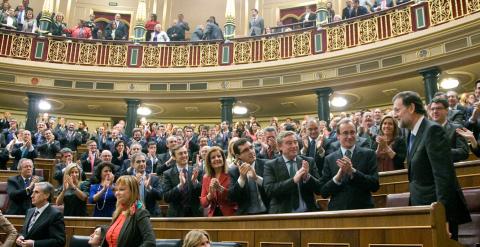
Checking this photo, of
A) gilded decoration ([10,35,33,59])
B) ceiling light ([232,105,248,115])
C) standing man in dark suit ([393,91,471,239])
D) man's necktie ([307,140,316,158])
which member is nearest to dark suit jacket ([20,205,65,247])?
standing man in dark suit ([393,91,471,239])

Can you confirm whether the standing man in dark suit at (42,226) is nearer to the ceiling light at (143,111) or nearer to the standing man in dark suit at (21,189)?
the standing man in dark suit at (21,189)

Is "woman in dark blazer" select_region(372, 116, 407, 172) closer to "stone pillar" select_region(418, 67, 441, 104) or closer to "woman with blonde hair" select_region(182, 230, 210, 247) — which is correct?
"woman with blonde hair" select_region(182, 230, 210, 247)

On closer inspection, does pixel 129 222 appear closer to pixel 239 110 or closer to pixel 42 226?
pixel 42 226

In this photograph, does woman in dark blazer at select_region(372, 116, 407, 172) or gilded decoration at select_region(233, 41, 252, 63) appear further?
gilded decoration at select_region(233, 41, 252, 63)

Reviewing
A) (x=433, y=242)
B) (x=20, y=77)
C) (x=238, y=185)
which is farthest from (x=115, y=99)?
(x=433, y=242)

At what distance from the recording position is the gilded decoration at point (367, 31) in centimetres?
912

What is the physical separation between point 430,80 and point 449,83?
44.2 inches

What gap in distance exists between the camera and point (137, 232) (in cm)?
266

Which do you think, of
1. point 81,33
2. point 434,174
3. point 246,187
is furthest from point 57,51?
point 434,174

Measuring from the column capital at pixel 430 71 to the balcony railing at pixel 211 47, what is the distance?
86 centimetres

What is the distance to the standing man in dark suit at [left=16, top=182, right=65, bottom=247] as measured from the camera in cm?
323

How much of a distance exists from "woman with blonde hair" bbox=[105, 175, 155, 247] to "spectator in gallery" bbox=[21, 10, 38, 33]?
990 centimetres

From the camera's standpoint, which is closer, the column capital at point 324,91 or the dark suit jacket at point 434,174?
the dark suit jacket at point 434,174

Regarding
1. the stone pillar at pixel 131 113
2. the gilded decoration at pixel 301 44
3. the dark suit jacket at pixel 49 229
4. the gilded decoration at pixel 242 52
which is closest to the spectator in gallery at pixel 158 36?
the stone pillar at pixel 131 113
